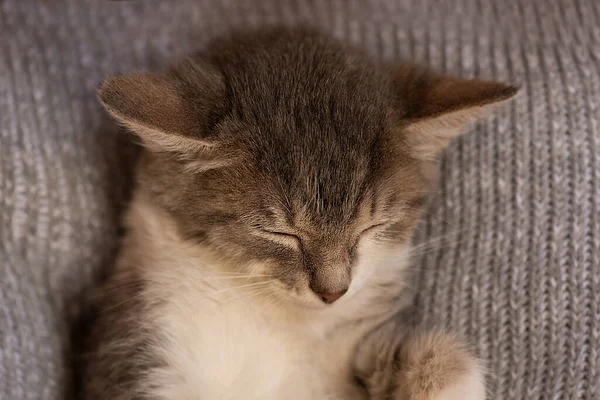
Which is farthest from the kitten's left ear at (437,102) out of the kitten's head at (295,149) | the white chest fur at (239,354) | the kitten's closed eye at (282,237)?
the white chest fur at (239,354)

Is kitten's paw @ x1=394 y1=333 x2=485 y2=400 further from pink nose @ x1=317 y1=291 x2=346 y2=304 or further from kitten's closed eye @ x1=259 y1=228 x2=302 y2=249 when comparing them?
kitten's closed eye @ x1=259 y1=228 x2=302 y2=249

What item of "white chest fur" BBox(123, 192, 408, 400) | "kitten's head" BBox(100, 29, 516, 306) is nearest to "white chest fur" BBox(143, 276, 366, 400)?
"white chest fur" BBox(123, 192, 408, 400)

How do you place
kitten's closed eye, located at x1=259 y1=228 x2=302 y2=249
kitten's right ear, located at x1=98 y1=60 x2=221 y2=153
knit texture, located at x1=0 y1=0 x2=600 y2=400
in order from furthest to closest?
knit texture, located at x1=0 y1=0 x2=600 y2=400 → kitten's closed eye, located at x1=259 y1=228 x2=302 y2=249 → kitten's right ear, located at x1=98 y1=60 x2=221 y2=153

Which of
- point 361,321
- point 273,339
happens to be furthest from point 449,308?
point 273,339

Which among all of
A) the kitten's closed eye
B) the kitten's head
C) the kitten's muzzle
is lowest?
the kitten's muzzle

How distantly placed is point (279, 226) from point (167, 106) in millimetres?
286

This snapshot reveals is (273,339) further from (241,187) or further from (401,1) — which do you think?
(401,1)

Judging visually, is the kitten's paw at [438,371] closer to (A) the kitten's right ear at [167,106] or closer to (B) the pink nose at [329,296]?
(B) the pink nose at [329,296]

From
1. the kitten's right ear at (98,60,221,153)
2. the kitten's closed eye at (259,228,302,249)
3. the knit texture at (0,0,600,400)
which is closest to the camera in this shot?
the kitten's right ear at (98,60,221,153)

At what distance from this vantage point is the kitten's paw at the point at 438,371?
41.1 inches

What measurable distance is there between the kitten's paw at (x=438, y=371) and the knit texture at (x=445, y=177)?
0.36 ft

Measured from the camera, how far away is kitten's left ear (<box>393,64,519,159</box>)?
3.35 feet

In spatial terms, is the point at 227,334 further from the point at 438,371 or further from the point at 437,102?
the point at 437,102

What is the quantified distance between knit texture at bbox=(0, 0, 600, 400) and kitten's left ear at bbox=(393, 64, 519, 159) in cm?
19
